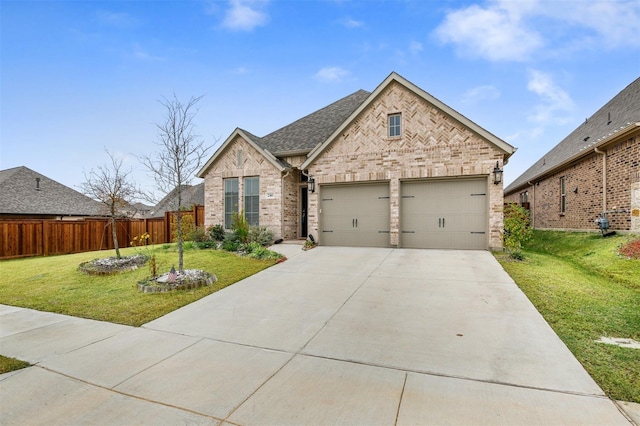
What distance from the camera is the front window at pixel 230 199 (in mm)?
13469

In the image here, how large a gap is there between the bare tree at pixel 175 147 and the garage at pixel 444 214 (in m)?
7.17

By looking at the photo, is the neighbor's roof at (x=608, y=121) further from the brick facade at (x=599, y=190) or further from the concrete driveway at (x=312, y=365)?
the concrete driveway at (x=312, y=365)

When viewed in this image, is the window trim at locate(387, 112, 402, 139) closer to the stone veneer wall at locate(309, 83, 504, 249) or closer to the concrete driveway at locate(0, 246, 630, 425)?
the stone veneer wall at locate(309, 83, 504, 249)

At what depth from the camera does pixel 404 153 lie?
10.5 m

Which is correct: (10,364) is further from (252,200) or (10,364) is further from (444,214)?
(444,214)

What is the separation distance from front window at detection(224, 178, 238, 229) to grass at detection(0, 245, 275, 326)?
3.68 metres

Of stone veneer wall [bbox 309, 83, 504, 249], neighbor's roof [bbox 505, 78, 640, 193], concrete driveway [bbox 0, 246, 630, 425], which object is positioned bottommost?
concrete driveway [bbox 0, 246, 630, 425]

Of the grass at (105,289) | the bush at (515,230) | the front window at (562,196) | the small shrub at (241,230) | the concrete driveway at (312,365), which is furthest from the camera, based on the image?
the front window at (562,196)

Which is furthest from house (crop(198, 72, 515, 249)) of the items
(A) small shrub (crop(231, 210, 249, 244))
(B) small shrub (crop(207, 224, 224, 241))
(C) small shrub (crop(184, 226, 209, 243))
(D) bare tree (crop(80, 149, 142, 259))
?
(D) bare tree (crop(80, 149, 142, 259))

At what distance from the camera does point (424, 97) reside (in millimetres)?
10234

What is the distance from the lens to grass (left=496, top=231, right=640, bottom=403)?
116 inches

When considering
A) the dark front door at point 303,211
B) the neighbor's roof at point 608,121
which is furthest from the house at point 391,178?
the neighbor's roof at point 608,121

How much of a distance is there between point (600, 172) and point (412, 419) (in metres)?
13.8

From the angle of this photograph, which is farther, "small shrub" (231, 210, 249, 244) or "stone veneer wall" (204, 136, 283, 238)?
"stone veneer wall" (204, 136, 283, 238)
